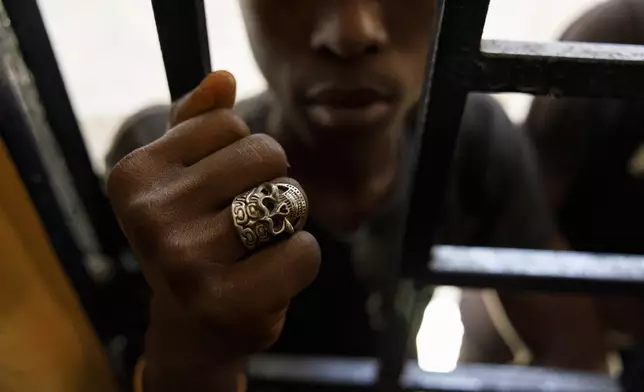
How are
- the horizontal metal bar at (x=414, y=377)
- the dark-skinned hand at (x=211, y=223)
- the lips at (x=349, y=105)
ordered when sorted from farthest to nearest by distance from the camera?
1. the horizontal metal bar at (x=414, y=377)
2. the lips at (x=349, y=105)
3. the dark-skinned hand at (x=211, y=223)

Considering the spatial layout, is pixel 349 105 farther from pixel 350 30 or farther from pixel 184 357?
pixel 184 357

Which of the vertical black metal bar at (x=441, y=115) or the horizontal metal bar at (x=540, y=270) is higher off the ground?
the vertical black metal bar at (x=441, y=115)

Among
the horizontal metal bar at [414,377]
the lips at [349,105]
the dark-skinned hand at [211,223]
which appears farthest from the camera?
the horizontal metal bar at [414,377]

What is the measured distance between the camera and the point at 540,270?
51cm

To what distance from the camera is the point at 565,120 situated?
0.70m

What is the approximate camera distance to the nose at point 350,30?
406 mm

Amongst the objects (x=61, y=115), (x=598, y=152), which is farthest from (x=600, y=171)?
(x=61, y=115)

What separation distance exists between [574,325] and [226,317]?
0.48 m

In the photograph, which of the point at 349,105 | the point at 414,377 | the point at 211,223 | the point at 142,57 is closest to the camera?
the point at 211,223

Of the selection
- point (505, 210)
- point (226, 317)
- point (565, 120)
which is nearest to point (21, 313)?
point (226, 317)

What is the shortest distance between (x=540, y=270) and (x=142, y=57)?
528mm

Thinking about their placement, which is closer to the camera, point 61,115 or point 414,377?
point 61,115

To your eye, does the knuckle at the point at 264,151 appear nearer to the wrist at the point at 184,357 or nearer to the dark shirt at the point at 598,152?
the wrist at the point at 184,357

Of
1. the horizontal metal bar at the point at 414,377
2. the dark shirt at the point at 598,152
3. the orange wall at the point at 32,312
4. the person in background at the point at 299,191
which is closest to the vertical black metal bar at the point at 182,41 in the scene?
the person in background at the point at 299,191
